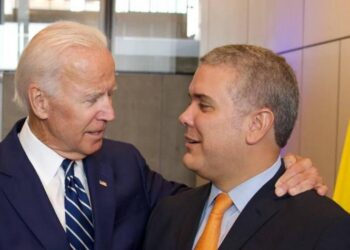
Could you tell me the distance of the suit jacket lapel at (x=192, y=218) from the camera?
1.94 metres

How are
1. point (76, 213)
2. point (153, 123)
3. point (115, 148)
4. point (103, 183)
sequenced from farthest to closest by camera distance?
point (153, 123)
point (115, 148)
point (103, 183)
point (76, 213)

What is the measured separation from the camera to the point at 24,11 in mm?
7086

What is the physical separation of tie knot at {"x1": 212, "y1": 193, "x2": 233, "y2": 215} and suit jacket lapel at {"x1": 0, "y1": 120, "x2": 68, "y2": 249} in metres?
0.50

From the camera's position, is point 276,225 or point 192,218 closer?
point 276,225

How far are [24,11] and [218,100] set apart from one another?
561 centimetres

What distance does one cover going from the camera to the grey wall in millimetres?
6996

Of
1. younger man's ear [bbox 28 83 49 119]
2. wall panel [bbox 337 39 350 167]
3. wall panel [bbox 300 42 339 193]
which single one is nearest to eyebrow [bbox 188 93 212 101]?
younger man's ear [bbox 28 83 49 119]

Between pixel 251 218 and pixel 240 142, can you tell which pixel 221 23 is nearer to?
pixel 240 142

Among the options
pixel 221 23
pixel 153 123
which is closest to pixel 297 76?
pixel 221 23

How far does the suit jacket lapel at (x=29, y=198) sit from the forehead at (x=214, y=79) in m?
0.60

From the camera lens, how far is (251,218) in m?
1.82

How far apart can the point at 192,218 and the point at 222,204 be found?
14 cm

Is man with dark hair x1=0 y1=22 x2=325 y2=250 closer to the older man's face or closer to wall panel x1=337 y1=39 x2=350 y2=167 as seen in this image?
the older man's face

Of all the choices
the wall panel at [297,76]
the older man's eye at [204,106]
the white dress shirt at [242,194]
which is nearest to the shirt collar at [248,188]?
the white dress shirt at [242,194]
